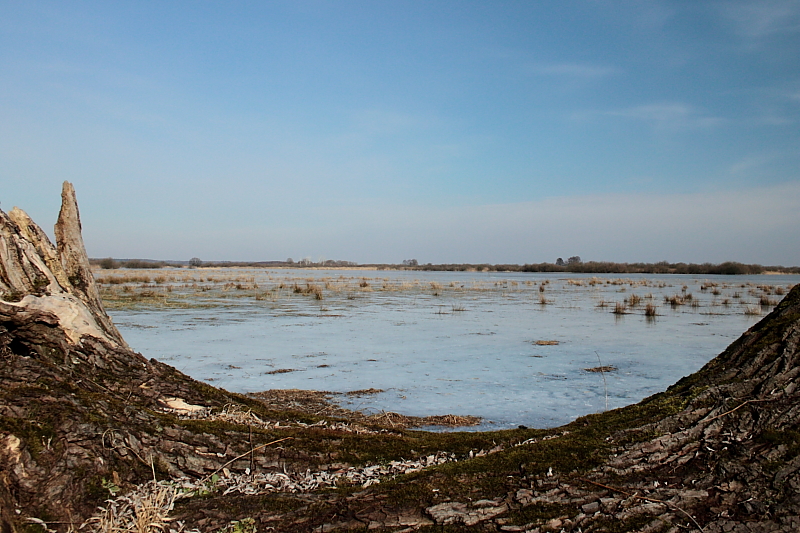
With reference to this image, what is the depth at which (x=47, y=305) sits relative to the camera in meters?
5.09

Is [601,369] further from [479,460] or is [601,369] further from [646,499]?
[646,499]

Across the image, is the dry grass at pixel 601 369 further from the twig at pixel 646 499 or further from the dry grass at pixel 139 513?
the dry grass at pixel 139 513

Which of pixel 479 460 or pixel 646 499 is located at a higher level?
pixel 646 499

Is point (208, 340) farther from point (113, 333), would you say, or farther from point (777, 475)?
point (777, 475)

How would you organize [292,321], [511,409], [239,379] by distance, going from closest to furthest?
[511,409], [239,379], [292,321]

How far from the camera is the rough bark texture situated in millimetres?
2834

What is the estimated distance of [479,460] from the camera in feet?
12.0

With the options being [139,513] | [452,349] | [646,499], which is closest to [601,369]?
[452,349]

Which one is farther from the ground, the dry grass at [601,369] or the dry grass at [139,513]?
the dry grass at [139,513]

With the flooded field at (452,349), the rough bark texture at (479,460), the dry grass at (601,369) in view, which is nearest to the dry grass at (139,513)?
the rough bark texture at (479,460)

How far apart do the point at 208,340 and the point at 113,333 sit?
27.9ft

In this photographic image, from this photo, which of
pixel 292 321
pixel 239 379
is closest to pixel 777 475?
pixel 239 379

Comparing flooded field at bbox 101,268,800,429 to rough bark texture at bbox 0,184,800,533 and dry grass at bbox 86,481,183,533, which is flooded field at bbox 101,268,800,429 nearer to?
rough bark texture at bbox 0,184,800,533

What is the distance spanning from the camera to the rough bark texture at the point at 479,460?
2.83m
